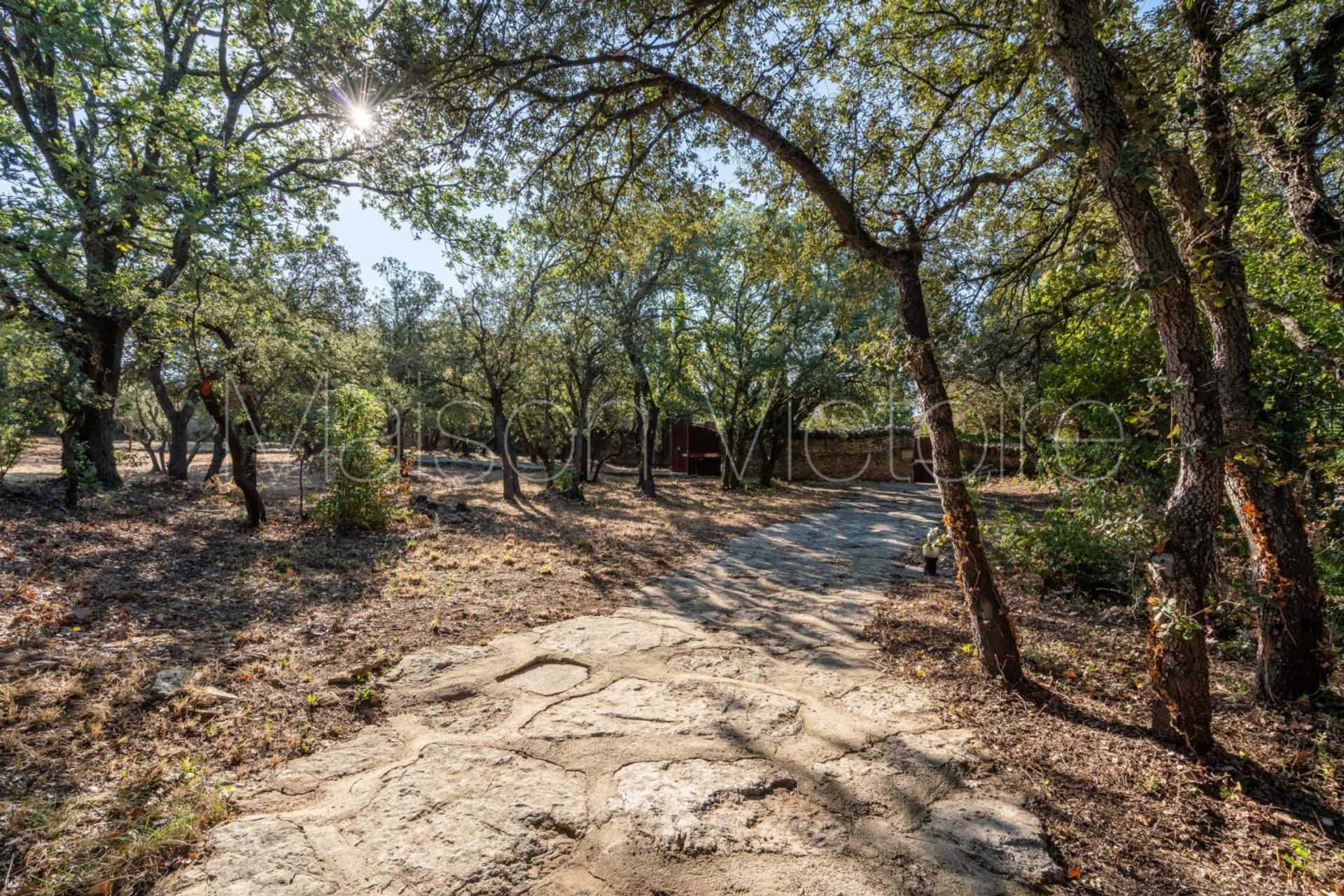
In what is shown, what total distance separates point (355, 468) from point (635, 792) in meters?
7.02

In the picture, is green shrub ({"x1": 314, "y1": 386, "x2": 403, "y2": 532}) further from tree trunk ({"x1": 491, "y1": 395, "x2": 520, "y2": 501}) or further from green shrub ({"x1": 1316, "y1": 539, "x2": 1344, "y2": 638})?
green shrub ({"x1": 1316, "y1": 539, "x2": 1344, "y2": 638})

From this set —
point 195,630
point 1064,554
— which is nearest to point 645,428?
point 1064,554

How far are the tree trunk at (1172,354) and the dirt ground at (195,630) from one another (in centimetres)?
409

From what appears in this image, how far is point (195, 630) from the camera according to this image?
158 inches

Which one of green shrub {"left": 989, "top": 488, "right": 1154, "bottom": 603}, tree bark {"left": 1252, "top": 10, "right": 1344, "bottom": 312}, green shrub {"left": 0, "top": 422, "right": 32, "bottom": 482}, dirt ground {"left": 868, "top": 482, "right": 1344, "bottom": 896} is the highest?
tree bark {"left": 1252, "top": 10, "right": 1344, "bottom": 312}

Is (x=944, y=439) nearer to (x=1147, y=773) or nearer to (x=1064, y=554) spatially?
(x=1147, y=773)

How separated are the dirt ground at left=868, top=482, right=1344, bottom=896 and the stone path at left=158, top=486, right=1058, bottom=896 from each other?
0.79ft

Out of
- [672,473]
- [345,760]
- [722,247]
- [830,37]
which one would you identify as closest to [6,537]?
[345,760]

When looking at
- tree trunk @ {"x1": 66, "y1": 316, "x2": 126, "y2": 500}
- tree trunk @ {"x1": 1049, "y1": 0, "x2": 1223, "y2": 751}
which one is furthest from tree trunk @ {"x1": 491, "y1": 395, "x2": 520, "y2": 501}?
tree trunk @ {"x1": 1049, "y1": 0, "x2": 1223, "y2": 751}

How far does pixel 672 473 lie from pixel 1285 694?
2005cm

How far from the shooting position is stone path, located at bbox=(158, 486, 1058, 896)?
196 centimetres

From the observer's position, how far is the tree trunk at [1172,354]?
2.43m

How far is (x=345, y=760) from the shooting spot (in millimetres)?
2656

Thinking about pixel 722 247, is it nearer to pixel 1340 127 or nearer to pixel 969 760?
pixel 1340 127
